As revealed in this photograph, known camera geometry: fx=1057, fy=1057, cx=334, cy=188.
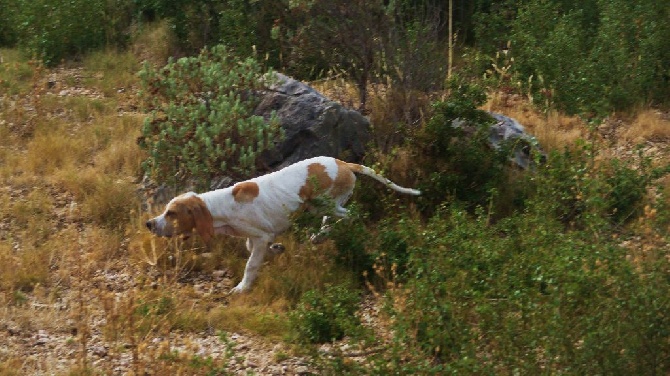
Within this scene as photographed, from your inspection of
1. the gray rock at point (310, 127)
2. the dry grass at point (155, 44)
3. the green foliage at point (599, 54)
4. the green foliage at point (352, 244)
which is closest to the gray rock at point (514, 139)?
the gray rock at point (310, 127)

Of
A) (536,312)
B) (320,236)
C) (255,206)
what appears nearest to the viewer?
(536,312)

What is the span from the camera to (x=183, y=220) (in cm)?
704

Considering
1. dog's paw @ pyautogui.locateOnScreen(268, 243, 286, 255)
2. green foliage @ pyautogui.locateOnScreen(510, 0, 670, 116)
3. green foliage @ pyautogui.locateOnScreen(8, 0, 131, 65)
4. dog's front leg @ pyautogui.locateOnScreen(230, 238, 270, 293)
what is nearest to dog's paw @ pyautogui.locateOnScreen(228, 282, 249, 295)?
dog's front leg @ pyautogui.locateOnScreen(230, 238, 270, 293)

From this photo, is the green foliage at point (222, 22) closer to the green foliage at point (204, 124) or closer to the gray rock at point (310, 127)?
the green foliage at point (204, 124)

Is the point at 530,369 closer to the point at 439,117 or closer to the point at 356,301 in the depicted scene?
the point at 356,301

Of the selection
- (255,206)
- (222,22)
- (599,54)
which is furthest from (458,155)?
(222,22)

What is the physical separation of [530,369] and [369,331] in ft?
2.98

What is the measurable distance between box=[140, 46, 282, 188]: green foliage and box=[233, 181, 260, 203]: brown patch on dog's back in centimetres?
67

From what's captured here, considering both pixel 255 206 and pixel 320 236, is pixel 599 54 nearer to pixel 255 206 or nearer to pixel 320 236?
pixel 320 236

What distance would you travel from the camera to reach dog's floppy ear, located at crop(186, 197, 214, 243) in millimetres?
7051

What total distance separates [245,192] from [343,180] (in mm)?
716

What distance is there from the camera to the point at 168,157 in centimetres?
816

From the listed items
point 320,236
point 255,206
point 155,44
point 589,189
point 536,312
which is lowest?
point 155,44

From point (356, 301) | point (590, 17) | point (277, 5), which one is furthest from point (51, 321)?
point (590, 17)
